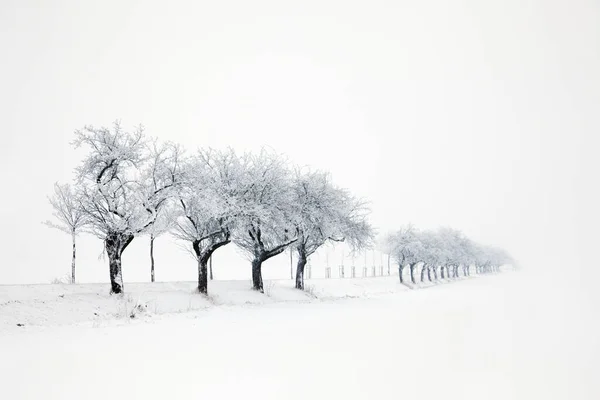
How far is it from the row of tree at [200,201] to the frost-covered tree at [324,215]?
92 millimetres

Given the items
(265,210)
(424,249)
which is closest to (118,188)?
(265,210)

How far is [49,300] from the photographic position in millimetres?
22281

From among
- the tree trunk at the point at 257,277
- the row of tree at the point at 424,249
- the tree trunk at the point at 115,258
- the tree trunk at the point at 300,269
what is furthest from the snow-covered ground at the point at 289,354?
the row of tree at the point at 424,249

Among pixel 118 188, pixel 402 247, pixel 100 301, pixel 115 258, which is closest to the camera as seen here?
pixel 100 301

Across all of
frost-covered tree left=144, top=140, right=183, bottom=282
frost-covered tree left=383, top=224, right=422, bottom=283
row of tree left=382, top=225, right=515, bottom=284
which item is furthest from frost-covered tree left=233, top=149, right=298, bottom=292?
row of tree left=382, top=225, right=515, bottom=284

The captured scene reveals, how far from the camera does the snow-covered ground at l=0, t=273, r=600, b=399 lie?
9133 millimetres

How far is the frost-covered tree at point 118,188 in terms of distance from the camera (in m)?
26.2

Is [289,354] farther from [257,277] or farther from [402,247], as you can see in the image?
[402,247]

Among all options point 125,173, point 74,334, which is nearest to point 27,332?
point 74,334

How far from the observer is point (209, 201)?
2902cm

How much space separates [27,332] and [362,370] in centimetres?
1459

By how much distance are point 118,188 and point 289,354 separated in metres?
18.7

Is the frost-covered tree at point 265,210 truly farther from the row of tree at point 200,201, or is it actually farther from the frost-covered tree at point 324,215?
the frost-covered tree at point 324,215

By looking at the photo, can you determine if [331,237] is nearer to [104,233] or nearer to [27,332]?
→ [104,233]
